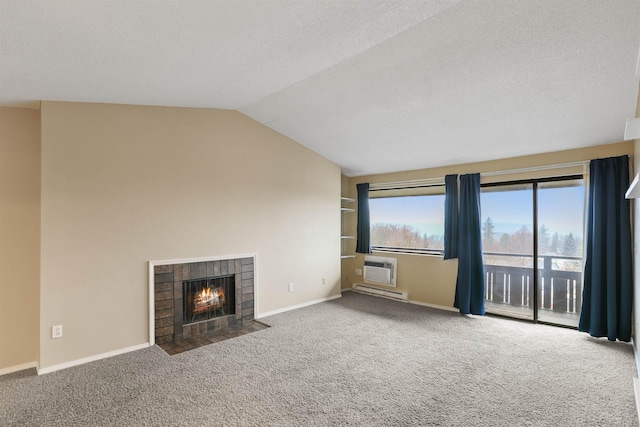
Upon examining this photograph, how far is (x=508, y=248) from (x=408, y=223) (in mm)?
1640

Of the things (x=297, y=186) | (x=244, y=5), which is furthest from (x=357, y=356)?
(x=244, y=5)

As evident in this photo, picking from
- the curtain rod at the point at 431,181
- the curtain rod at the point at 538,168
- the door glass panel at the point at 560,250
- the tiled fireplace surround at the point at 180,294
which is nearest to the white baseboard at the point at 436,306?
the door glass panel at the point at 560,250

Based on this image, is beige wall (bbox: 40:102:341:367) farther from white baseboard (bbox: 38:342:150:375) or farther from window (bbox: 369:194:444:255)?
window (bbox: 369:194:444:255)

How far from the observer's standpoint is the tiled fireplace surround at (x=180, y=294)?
3.70 meters

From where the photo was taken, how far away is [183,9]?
1861mm

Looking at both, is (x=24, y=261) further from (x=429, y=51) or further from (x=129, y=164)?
(x=429, y=51)

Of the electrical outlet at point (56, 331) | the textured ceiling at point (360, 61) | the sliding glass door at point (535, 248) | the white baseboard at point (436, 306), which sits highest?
the textured ceiling at point (360, 61)

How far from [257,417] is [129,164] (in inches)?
111

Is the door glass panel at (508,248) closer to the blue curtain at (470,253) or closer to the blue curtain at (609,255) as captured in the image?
the blue curtain at (470,253)

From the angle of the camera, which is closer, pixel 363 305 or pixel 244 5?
pixel 244 5

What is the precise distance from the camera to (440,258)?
17.3ft

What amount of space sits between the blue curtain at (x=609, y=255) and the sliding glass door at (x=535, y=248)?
1.02 feet

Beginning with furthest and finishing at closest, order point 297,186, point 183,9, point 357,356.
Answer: point 297,186 < point 357,356 < point 183,9

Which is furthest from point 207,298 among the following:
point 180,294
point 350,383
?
point 350,383
